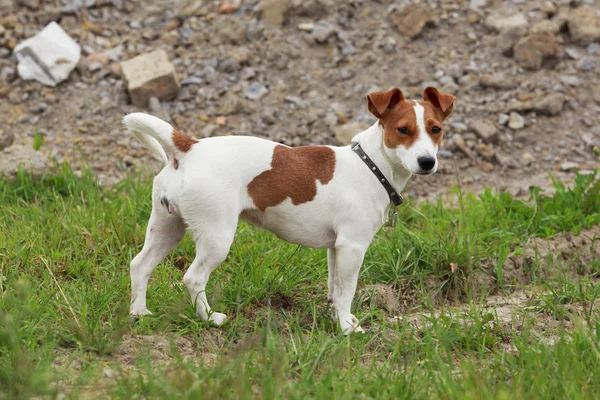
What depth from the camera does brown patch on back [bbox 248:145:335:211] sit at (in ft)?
12.4

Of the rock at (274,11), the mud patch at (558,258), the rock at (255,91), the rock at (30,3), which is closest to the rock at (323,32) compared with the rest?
the rock at (274,11)

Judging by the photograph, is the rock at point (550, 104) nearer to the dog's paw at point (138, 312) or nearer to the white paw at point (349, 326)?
the white paw at point (349, 326)

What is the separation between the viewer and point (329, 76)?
7.77 meters

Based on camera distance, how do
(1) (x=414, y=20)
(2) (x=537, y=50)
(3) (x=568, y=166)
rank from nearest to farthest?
(3) (x=568, y=166)
(2) (x=537, y=50)
(1) (x=414, y=20)

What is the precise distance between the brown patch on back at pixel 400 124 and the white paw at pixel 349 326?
989 mm

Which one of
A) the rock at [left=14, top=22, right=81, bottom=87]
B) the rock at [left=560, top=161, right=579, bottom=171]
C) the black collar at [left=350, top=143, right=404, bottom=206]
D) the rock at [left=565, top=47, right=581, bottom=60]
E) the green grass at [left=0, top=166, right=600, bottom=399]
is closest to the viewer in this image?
the green grass at [left=0, top=166, right=600, bottom=399]

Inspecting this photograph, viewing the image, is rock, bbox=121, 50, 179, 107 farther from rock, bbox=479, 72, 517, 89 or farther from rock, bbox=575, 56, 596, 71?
rock, bbox=575, 56, 596, 71

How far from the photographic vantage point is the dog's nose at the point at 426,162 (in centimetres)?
361

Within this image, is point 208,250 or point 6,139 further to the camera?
point 6,139

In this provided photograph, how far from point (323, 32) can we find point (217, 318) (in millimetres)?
4801

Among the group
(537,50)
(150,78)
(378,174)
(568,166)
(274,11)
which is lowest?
(568,166)

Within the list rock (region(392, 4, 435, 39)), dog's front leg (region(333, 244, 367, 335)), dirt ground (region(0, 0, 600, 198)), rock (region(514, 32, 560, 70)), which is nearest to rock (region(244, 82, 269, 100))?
dirt ground (region(0, 0, 600, 198))

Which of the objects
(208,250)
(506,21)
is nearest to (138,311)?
(208,250)

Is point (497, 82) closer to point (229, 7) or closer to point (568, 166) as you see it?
point (568, 166)
